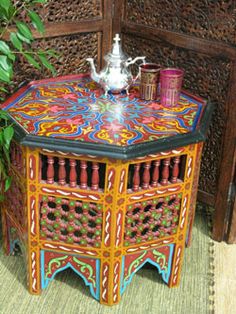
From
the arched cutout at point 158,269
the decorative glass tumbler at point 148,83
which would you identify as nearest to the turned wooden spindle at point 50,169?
the arched cutout at point 158,269

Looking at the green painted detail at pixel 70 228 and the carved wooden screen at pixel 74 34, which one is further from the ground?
the carved wooden screen at pixel 74 34

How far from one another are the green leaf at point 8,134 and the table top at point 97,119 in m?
0.02

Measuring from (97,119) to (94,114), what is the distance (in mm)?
52

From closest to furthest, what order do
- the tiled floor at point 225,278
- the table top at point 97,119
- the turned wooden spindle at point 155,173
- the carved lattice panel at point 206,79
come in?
the table top at point 97,119 → the turned wooden spindle at point 155,173 → the tiled floor at point 225,278 → the carved lattice panel at point 206,79

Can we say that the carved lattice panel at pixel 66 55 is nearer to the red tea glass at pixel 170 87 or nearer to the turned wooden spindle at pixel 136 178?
the red tea glass at pixel 170 87

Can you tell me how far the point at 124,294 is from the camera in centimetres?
219

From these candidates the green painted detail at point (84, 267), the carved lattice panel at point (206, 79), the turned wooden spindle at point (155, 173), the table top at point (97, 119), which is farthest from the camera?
the carved lattice panel at point (206, 79)

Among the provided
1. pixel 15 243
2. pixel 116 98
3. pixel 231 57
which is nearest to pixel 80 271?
pixel 15 243

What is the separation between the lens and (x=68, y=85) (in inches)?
93.8

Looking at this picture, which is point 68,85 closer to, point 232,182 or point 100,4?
point 100,4

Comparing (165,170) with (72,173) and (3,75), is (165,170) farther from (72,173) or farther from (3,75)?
(3,75)

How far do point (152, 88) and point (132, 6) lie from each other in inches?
22.6

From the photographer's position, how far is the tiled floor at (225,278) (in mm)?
2164

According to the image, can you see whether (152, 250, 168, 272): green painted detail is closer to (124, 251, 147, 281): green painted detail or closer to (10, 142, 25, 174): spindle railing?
(124, 251, 147, 281): green painted detail
